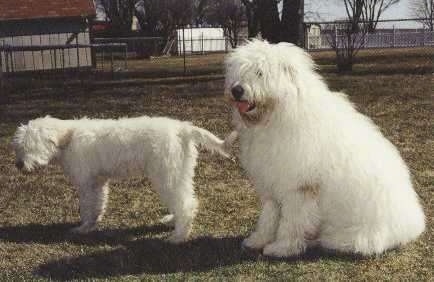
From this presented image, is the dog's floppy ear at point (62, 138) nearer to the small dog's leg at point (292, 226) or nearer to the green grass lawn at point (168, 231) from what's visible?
the green grass lawn at point (168, 231)

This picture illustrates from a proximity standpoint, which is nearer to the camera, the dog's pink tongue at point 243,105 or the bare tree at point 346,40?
the dog's pink tongue at point 243,105

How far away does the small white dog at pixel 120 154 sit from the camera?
5.66 metres

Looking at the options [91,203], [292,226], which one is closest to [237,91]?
[292,226]

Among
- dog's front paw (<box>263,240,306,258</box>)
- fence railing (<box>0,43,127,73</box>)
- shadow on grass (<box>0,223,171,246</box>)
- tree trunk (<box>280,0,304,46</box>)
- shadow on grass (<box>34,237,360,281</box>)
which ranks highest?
tree trunk (<box>280,0,304,46</box>)

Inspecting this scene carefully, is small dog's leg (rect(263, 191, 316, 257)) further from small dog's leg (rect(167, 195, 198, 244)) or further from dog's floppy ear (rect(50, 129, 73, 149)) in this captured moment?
dog's floppy ear (rect(50, 129, 73, 149))

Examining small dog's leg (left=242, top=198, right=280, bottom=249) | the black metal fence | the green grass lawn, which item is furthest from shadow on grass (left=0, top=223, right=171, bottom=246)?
the black metal fence

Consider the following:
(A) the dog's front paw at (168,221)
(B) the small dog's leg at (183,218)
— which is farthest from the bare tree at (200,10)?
(B) the small dog's leg at (183,218)

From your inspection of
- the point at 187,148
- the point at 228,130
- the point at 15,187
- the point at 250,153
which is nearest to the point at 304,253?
the point at 250,153

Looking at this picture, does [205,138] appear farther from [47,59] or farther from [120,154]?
[47,59]

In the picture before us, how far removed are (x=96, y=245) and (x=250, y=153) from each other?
179 cm

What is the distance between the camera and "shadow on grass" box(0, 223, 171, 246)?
593cm

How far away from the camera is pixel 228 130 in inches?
441

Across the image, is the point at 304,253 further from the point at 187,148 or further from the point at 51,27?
the point at 51,27

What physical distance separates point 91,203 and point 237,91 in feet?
7.76
